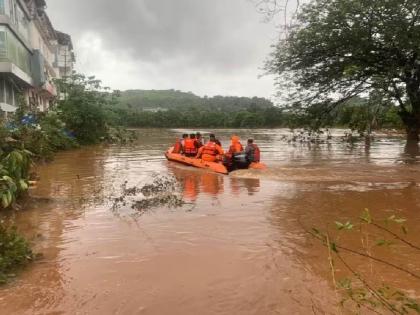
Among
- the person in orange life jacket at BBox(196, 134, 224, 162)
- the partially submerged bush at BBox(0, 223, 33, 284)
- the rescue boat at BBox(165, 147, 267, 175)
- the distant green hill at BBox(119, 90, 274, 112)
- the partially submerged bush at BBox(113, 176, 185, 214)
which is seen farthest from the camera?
the distant green hill at BBox(119, 90, 274, 112)

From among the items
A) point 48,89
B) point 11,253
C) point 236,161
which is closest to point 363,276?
point 11,253

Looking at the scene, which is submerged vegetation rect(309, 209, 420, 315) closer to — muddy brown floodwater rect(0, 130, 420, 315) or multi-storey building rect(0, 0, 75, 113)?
muddy brown floodwater rect(0, 130, 420, 315)

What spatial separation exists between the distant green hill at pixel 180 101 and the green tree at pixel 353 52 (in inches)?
2232

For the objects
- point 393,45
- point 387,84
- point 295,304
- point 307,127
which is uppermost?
point 393,45

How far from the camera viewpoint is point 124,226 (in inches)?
340

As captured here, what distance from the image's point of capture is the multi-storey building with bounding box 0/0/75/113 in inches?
1089

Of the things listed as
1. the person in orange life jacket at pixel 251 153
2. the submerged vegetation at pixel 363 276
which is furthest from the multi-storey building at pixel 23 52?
the submerged vegetation at pixel 363 276

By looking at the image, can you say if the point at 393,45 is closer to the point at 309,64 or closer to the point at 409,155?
the point at 309,64

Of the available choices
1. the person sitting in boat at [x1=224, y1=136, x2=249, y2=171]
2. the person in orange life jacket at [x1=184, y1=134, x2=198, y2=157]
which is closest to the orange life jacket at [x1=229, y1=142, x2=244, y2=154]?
the person sitting in boat at [x1=224, y1=136, x2=249, y2=171]

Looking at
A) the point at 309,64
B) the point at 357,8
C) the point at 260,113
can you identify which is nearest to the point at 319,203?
the point at 357,8

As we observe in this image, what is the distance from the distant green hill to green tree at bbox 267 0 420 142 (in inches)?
2232

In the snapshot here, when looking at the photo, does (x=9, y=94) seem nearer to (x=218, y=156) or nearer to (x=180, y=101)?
(x=218, y=156)

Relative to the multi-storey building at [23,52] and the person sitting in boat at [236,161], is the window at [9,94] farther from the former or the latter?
the person sitting in boat at [236,161]

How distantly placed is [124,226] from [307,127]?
695 inches
